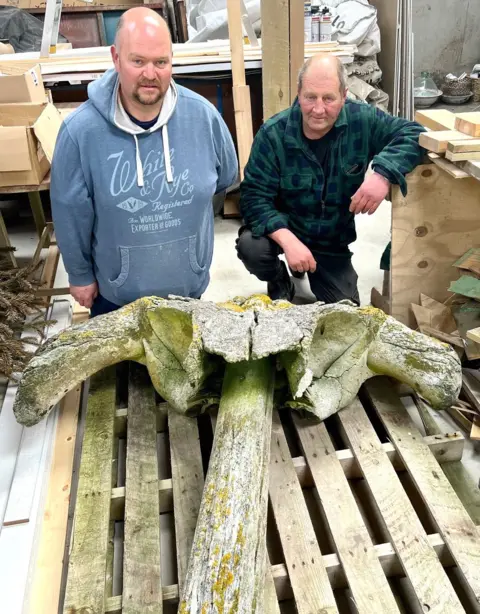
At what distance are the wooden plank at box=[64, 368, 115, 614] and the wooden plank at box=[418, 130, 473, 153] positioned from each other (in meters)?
1.89

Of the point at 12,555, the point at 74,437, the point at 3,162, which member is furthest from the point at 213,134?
the point at 12,555

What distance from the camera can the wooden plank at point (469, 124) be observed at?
7.75ft

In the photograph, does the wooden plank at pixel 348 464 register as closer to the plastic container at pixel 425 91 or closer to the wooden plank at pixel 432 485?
the wooden plank at pixel 432 485

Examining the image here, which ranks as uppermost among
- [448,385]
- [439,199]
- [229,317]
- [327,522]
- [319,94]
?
[319,94]

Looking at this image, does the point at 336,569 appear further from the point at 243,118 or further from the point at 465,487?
the point at 243,118

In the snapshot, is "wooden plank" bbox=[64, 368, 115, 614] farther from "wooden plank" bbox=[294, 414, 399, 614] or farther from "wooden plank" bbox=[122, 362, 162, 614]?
"wooden plank" bbox=[294, 414, 399, 614]

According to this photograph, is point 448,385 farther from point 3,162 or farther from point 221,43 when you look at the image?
point 221,43

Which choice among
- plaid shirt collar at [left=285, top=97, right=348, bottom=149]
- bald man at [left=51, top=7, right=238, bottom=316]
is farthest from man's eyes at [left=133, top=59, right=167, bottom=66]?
plaid shirt collar at [left=285, top=97, right=348, bottom=149]

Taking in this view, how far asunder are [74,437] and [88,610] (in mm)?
856

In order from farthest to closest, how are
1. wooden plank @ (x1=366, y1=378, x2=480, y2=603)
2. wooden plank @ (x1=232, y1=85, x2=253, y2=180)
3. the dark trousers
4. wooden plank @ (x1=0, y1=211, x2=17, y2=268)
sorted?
wooden plank @ (x1=232, y1=85, x2=253, y2=180), wooden plank @ (x1=0, y1=211, x2=17, y2=268), the dark trousers, wooden plank @ (x1=366, y1=378, x2=480, y2=603)

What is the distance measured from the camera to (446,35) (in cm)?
800

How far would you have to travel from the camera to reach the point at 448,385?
2.12m

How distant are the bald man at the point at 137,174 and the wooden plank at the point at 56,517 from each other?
0.62 metres

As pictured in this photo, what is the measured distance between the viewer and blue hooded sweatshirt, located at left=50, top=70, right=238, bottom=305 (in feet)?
7.27
